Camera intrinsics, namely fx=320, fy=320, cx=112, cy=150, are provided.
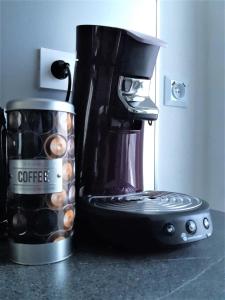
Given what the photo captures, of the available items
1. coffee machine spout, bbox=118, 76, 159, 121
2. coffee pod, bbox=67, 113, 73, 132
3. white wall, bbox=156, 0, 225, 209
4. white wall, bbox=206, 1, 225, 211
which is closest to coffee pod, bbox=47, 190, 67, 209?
coffee pod, bbox=67, 113, 73, 132

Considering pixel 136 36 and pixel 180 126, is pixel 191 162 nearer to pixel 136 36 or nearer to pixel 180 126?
pixel 180 126

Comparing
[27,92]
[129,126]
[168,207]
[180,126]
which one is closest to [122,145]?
[129,126]

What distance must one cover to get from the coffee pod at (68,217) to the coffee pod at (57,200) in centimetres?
2

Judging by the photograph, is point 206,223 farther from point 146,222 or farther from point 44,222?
point 44,222

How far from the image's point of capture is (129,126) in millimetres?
644

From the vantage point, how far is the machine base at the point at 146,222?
1.63 ft

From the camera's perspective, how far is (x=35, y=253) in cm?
47

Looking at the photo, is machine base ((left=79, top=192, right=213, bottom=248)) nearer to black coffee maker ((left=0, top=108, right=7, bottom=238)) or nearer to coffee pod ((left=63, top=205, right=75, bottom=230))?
coffee pod ((left=63, top=205, right=75, bottom=230))

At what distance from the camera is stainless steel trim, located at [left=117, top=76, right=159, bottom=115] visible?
61 centimetres

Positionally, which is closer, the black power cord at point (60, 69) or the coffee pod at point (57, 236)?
the coffee pod at point (57, 236)

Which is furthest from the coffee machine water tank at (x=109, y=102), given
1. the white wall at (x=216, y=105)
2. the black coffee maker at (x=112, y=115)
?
the white wall at (x=216, y=105)

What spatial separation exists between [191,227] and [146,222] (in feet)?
0.25

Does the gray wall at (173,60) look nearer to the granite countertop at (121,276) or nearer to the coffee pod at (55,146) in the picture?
the coffee pod at (55,146)

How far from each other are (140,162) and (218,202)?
61 centimetres
